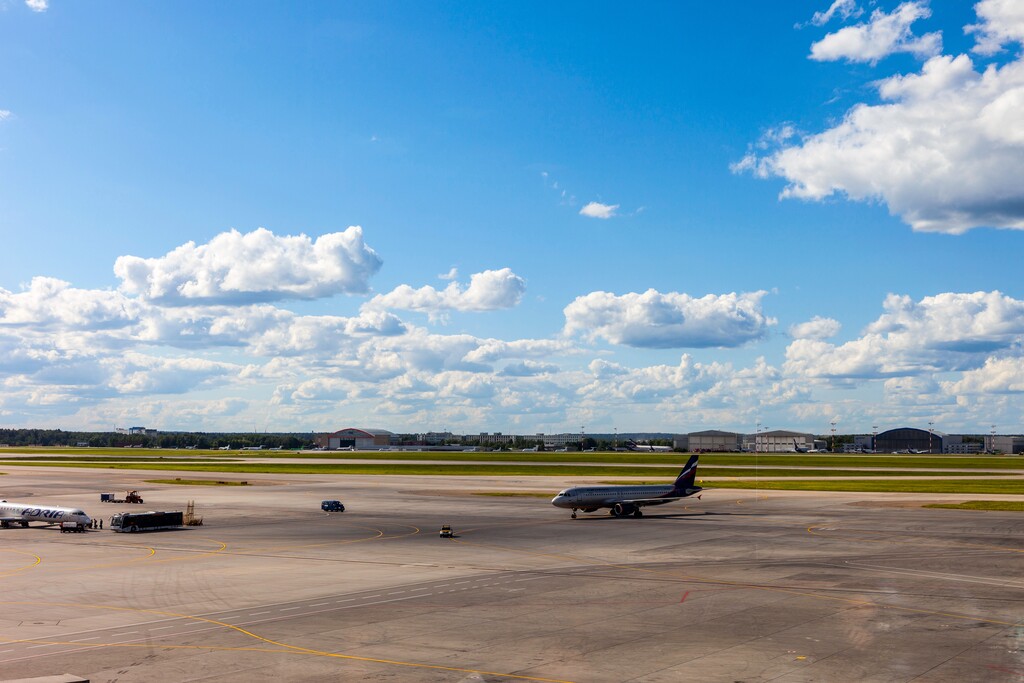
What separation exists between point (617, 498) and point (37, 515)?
53629mm

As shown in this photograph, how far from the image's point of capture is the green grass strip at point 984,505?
300 feet

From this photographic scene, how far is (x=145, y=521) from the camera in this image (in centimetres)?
7588

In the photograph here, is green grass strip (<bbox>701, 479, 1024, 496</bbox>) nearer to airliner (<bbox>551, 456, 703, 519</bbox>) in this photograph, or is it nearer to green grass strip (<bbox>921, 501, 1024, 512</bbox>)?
green grass strip (<bbox>921, 501, 1024, 512</bbox>)

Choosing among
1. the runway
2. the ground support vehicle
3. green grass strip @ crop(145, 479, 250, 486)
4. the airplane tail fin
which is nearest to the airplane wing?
the airplane tail fin

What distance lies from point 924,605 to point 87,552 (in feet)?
173

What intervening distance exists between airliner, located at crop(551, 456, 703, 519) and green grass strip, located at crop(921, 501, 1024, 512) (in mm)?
29407

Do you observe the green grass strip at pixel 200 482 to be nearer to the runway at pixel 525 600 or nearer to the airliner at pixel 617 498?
the runway at pixel 525 600

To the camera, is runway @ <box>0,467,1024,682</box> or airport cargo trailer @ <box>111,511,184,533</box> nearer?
runway @ <box>0,467,1024,682</box>

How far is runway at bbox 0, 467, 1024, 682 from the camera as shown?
2825 cm

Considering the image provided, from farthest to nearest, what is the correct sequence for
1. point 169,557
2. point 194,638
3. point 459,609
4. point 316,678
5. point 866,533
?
point 866,533 < point 169,557 < point 459,609 < point 194,638 < point 316,678

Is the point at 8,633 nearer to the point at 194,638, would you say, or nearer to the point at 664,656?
the point at 194,638

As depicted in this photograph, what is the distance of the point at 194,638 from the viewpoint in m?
32.4

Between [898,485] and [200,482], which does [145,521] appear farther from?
[898,485]

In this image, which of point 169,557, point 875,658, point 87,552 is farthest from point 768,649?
point 87,552
